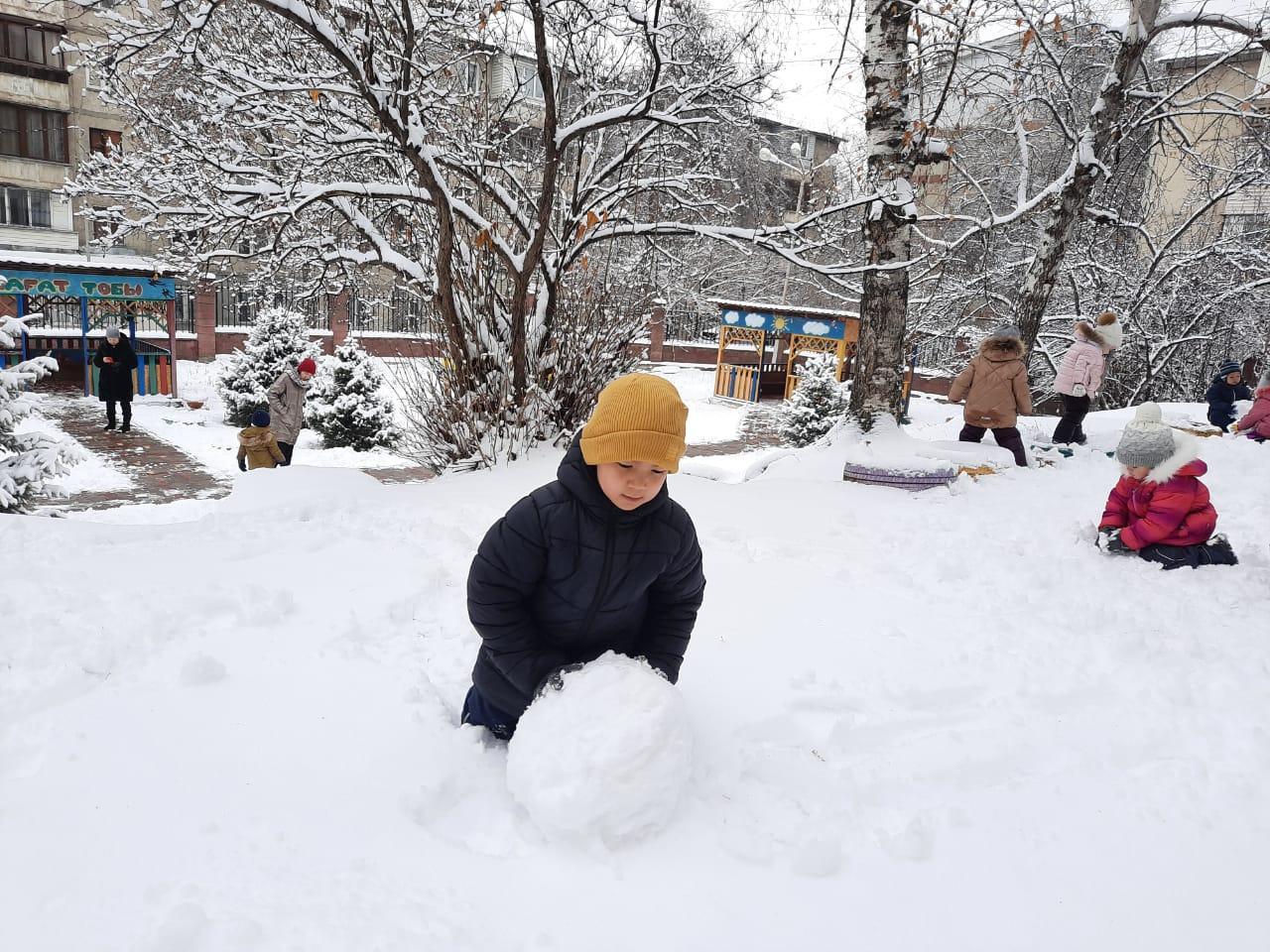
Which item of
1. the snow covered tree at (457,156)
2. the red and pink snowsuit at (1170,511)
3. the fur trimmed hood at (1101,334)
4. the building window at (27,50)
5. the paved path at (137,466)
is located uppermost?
the building window at (27,50)

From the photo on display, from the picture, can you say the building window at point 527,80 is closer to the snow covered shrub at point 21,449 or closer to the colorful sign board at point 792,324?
the snow covered shrub at point 21,449

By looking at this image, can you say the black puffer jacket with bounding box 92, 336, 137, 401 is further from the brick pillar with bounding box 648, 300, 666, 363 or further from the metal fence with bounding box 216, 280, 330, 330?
the brick pillar with bounding box 648, 300, 666, 363

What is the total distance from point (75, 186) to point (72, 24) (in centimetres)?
2034

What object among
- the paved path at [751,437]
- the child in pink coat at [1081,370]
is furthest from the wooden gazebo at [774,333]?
the child in pink coat at [1081,370]

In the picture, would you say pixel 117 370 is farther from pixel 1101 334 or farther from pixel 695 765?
pixel 1101 334

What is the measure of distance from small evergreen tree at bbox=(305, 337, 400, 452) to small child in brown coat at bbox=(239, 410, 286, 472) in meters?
3.76

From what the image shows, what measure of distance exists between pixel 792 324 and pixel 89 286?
1519cm

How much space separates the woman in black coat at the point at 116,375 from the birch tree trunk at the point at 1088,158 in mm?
13045

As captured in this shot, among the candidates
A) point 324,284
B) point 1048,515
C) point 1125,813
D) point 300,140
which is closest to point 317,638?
point 1125,813

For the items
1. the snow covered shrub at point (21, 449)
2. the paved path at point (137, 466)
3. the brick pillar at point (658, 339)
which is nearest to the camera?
the snow covered shrub at point (21, 449)

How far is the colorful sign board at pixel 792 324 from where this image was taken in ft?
64.3

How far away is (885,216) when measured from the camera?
677cm

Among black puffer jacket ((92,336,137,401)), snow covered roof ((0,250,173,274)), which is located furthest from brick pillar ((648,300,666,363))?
black puffer jacket ((92,336,137,401))

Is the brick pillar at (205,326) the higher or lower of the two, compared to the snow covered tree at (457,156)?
lower
